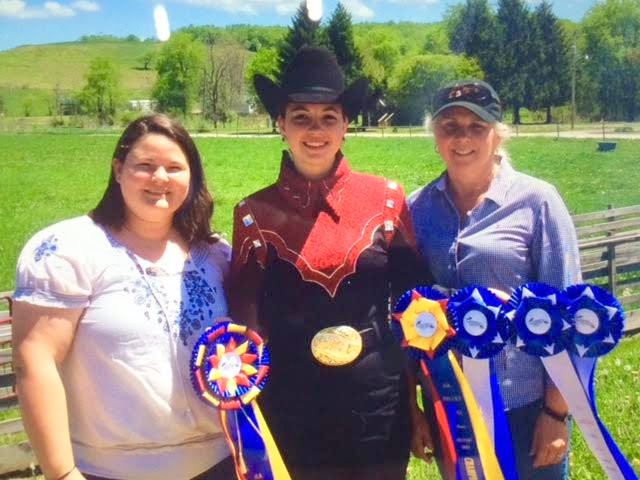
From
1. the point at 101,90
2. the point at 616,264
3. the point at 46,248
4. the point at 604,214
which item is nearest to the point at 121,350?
the point at 46,248

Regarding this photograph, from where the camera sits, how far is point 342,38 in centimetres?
674

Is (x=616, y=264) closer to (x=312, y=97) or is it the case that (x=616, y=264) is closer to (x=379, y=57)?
(x=379, y=57)

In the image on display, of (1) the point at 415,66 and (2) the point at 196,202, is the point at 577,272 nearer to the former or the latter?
(2) the point at 196,202

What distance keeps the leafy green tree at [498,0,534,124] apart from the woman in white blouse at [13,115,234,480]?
3571 millimetres

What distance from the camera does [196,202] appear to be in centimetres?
196

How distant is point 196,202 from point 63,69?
12.0 metres

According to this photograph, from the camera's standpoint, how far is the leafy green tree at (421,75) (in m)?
5.72

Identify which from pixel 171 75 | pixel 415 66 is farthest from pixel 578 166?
pixel 171 75

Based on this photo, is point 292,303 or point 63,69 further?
point 63,69

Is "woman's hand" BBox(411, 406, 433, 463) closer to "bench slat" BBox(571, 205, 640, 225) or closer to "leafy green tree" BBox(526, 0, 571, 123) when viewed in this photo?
"leafy green tree" BBox(526, 0, 571, 123)

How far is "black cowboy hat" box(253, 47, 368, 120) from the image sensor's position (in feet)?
6.61

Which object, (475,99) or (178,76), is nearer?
(475,99)

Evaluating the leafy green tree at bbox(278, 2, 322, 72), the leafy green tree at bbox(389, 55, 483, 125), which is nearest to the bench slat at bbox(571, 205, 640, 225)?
the leafy green tree at bbox(389, 55, 483, 125)

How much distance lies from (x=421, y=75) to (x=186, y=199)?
4.54 meters
